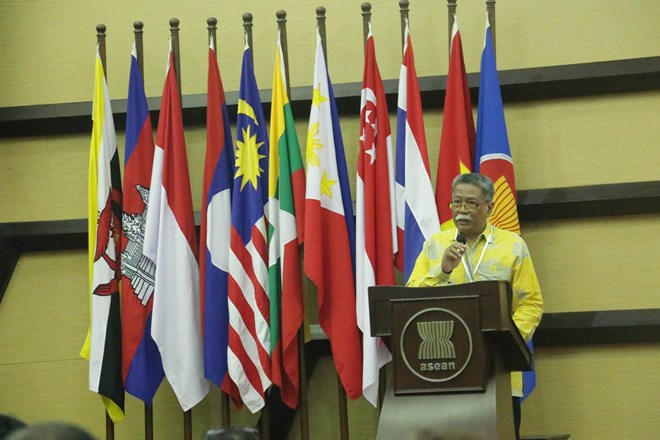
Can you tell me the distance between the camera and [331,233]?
4922 millimetres

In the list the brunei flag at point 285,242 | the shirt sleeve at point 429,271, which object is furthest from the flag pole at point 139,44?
the shirt sleeve at point 429,271

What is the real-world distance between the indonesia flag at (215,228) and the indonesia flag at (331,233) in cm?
42

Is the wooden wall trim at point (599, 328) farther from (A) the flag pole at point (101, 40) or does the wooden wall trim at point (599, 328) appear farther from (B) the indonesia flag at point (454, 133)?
(A) the flag pole at point (101, 40)

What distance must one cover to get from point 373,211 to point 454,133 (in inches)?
21.9

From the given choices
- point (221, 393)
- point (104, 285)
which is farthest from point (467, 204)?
point (104, 285)

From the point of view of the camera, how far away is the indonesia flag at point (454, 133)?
4.90 meters

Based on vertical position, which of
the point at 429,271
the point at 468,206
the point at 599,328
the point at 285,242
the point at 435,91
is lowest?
the point at 599,328

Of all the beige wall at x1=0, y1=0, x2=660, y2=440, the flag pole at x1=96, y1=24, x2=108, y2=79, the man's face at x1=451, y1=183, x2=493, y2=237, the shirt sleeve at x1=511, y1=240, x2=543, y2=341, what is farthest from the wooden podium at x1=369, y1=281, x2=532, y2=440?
the flag pole at x1=96, y1=24, x2=108, y2=79

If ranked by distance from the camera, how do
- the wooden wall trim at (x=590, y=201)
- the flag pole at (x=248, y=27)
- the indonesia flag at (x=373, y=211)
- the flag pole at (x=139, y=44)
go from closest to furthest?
the indonesia flag at (x=373, y=211)
the wooden wall trim at (x=590, y=201)
the flag pole at (x=248, y=27)
the flag pole at (x=139, y=44)

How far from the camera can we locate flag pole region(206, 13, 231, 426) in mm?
4980

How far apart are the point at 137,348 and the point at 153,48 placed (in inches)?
65.1

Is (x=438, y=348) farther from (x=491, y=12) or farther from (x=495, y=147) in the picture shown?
(x=491, y=12)

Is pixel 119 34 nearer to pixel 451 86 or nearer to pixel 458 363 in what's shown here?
pixel 451 86

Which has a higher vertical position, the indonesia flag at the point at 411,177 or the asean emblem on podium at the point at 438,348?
the indonesia flag at the point at 411,177
